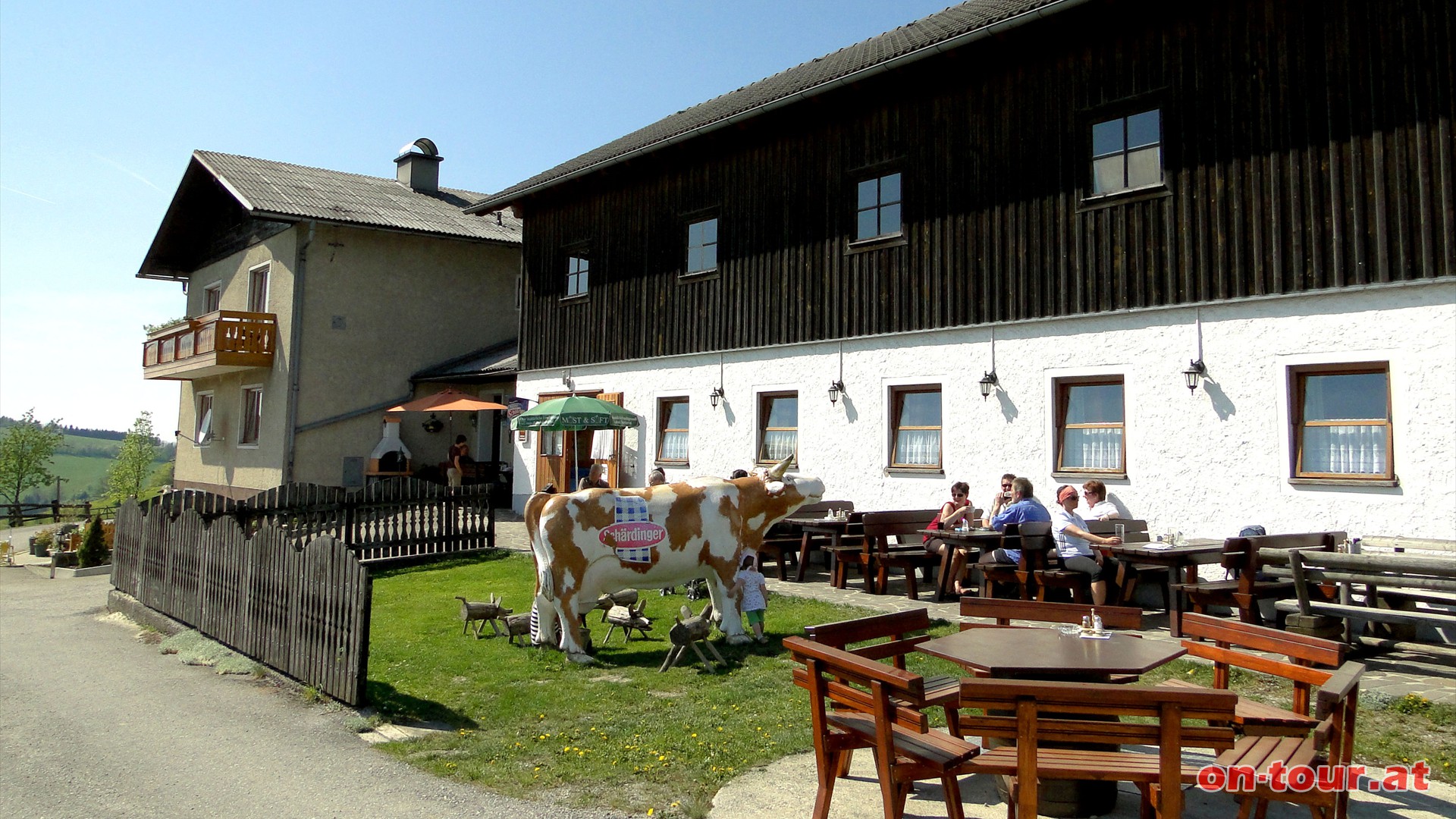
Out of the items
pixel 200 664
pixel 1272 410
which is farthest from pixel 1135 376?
pixel 200 664

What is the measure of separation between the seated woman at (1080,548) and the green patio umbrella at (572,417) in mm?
8228

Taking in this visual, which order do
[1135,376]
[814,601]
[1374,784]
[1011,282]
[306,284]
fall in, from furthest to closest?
[306,284] < [1011,282] < [1135,376] < [814,601] < [1374,784]

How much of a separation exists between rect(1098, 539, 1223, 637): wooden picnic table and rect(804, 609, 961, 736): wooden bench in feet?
13.0

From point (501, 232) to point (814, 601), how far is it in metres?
18.5

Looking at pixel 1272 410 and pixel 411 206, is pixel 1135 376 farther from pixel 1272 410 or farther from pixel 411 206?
pixel 411 206

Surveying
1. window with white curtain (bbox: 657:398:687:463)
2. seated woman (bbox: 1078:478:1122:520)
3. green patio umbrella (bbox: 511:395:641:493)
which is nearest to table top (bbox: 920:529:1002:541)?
seated woman (bbox: 1078:478:1122:520)

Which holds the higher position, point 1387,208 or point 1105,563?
point 1387,208

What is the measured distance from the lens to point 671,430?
17188mm

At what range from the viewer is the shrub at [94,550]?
1766cm

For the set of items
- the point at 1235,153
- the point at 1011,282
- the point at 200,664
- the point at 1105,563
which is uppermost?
the point at 1235,153

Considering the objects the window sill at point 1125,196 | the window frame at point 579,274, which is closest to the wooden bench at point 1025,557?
the window sill at point 1125,196

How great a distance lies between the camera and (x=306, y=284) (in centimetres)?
2283

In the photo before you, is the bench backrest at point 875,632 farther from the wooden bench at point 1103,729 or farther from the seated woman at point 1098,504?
the seated woman at point 1098,504

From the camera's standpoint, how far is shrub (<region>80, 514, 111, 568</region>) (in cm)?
1766
